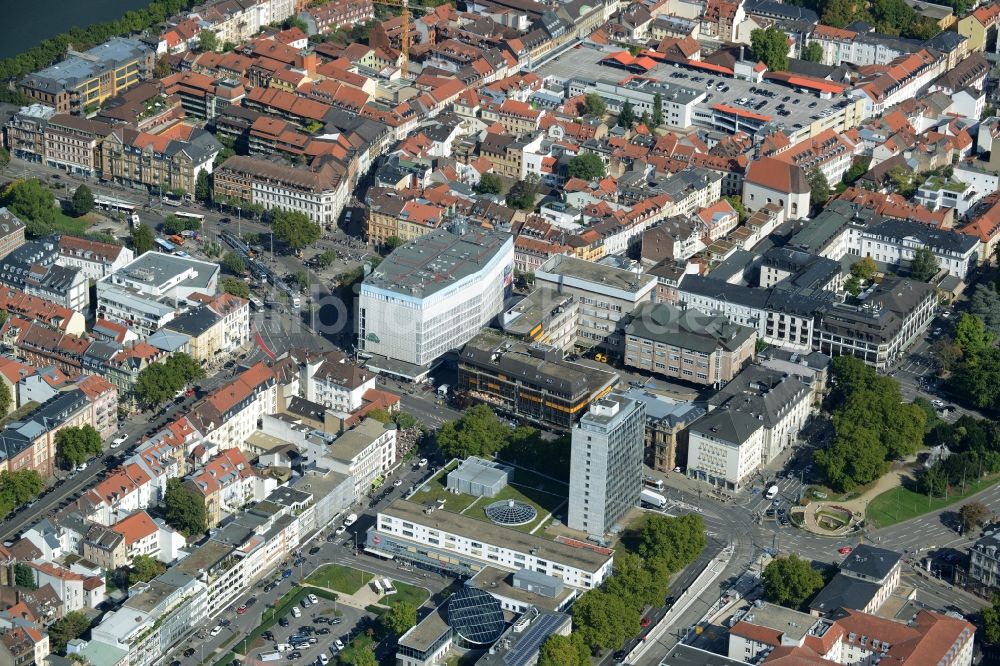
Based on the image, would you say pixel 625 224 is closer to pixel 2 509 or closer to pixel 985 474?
pixel 985 474

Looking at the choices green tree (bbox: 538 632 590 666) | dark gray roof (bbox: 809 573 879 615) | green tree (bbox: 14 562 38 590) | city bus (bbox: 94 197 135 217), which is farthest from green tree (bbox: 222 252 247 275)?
dark gray roof (bbox: 809 573 879 615)

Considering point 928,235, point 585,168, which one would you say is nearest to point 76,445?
point 585,168

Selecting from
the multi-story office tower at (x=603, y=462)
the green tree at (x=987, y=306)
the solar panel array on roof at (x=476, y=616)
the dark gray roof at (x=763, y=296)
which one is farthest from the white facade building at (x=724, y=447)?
the green tree at (x=987, y=306)

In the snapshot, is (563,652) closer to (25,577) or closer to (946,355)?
(25,577)

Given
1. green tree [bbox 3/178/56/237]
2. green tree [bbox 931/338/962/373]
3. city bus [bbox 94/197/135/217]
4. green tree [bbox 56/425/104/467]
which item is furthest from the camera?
city bus [bbox 94/197/135/217]

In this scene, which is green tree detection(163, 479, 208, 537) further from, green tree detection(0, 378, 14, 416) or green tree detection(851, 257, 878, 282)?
green tree detection(851, 257, 878, 282)
